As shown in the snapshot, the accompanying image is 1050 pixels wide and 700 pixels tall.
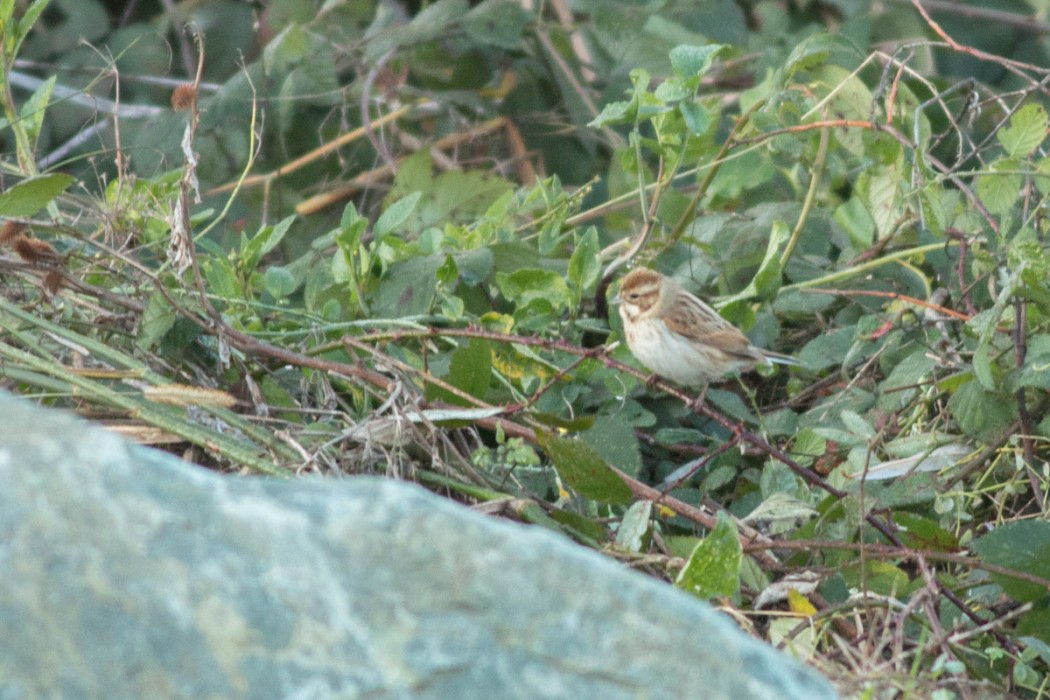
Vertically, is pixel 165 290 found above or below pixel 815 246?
above

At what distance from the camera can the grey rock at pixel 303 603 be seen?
51.0 inches

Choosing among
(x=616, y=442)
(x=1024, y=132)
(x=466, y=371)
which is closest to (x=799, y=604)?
(x=616, y=442)

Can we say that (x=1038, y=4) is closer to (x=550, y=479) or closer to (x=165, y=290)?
(x=550, y=479)

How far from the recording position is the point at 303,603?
133 cm

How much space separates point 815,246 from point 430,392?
1362 millimetres

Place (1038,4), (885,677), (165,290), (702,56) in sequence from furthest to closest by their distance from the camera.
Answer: (1038,4)
(702,56)
(165,290)
(885,677)

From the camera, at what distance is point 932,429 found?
2.81 meters

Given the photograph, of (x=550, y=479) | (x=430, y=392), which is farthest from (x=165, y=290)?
(x=550, y=479)

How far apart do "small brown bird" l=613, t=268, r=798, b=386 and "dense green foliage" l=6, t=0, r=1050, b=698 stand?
53 millimetres

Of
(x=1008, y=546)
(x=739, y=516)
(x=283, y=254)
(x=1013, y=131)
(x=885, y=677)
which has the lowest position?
(x=283, y=254)

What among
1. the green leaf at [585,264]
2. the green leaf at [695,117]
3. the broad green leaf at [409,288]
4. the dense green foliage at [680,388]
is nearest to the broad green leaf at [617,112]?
the dense green foliage at [680,388]

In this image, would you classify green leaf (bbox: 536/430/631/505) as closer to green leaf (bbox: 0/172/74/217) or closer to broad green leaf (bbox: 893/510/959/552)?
broad green leaf (bbox: 893/510/959/552)

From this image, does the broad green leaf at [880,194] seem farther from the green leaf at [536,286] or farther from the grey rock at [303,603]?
the grey rock at [303,603]

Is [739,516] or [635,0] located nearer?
[739,516]
